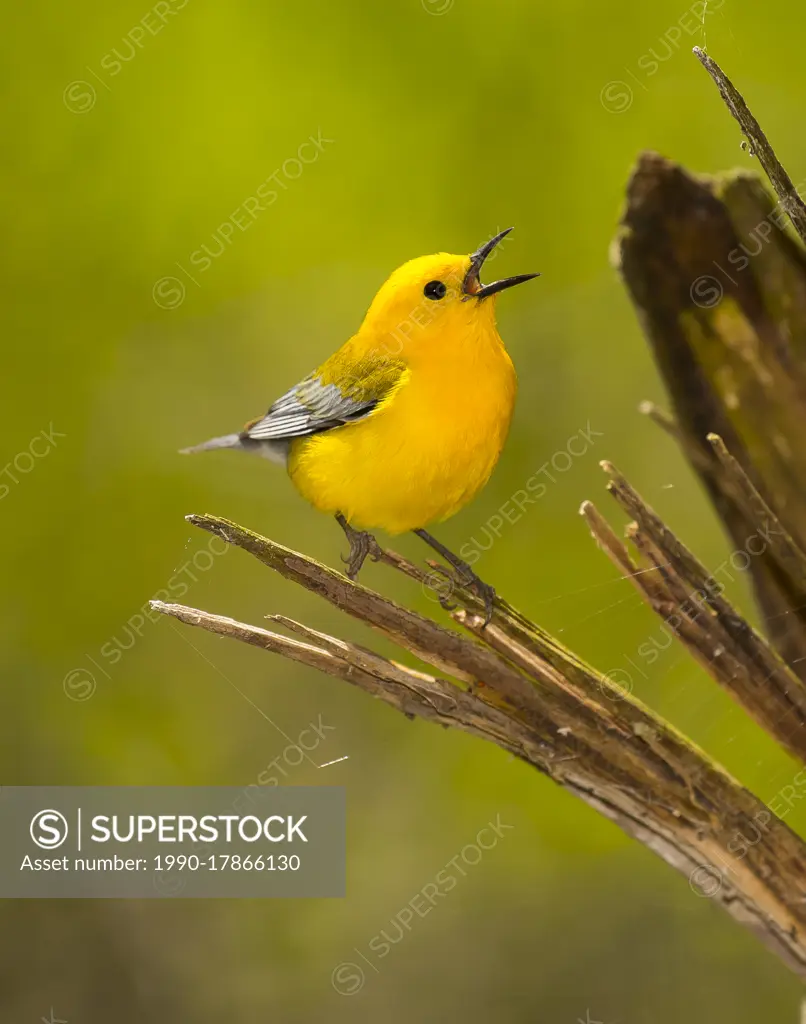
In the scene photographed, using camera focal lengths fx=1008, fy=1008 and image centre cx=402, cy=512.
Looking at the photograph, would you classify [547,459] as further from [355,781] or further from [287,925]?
[287,925]

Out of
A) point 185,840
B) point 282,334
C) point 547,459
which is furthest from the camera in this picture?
point 282,334

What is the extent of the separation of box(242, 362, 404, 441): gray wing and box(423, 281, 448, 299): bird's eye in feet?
0.67

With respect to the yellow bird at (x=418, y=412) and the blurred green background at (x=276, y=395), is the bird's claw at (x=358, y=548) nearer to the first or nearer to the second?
the yellow bird at (x=418, y=412)

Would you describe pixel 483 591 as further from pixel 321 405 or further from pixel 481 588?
pixel 321 405

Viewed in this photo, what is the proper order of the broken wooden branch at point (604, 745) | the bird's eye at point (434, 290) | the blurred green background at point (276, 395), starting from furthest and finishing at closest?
the blurred green background at point (276, 395) → the bird's eye at point (434, 290) → the broken wooden branch at point (604, 745)

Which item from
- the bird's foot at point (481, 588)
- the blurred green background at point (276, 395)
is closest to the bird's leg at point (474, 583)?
the bird's foot at point (481, 588)

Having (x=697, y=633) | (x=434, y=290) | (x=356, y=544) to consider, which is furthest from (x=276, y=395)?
(x=697, y=633)

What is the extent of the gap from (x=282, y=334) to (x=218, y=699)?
154 cm

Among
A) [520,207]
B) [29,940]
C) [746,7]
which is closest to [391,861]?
[29,940]

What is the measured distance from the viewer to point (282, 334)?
4.20 m

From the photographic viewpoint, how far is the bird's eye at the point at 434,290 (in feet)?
8.28

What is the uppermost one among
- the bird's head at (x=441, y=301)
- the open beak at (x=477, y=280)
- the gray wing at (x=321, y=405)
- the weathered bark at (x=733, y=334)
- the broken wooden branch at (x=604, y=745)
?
the weathered bark at (x=733, y=334)

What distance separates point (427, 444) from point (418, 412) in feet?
0.31

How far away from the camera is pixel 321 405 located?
2744 millimetres
